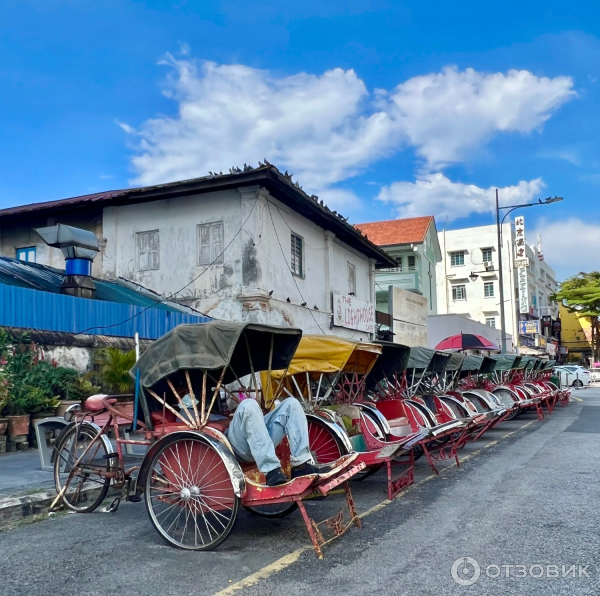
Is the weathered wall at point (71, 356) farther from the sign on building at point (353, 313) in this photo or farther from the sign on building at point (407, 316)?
the sign on building at point (407, 316)

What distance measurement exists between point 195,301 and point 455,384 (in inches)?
291

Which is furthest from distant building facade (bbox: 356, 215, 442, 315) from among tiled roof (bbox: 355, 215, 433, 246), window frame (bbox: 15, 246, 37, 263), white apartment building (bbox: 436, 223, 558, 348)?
window frame (bbox: 15, 246, 37, 263)

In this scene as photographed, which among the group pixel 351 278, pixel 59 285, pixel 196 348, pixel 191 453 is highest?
pixel 351 278

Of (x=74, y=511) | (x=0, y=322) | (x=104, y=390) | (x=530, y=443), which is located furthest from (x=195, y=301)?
(x=74, y=511)

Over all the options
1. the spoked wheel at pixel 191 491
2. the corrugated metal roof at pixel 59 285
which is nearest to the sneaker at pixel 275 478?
the spoked wheel at pixel 191 491

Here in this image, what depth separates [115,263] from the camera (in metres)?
18.7

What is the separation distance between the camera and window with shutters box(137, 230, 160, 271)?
1842 centimetres

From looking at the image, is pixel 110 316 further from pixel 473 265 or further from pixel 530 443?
pixel 473 265

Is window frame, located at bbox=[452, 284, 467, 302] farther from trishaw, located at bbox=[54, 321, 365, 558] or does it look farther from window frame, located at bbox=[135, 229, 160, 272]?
trishaw, located at bbox=[54, 321, 365, 558]

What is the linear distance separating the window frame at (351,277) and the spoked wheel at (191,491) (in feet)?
61.7

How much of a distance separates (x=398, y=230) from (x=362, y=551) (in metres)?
37.0

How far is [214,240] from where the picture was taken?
57.7 ft

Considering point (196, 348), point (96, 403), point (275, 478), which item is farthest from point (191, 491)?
point (96, 403)

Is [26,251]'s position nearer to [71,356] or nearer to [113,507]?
[71,356]
